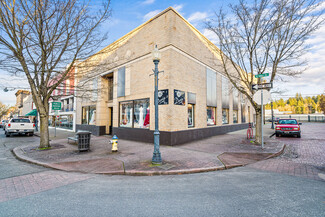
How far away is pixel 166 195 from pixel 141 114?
7942mm

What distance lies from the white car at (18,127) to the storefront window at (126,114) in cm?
978

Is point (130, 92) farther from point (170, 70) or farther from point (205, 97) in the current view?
point (205, 97)

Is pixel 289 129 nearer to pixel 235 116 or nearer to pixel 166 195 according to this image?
pixel 235 116

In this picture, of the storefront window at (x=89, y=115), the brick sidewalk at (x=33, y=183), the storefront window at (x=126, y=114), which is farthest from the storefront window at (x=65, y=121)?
the brick sidewalk at (x=33, y=183)

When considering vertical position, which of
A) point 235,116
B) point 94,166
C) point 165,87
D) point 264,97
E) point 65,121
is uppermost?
point 165,87

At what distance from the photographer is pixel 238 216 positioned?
107 inches

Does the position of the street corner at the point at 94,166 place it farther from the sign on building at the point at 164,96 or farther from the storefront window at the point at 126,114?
the storefront window at the point at 126,114

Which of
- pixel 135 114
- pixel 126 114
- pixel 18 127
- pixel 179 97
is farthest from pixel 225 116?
pixel 18 127

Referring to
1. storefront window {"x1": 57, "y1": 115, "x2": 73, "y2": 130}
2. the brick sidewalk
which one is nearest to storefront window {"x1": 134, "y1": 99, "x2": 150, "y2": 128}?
the brick sidewalk

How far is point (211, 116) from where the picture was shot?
46.0ft

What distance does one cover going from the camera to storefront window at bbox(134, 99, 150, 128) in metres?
10.8

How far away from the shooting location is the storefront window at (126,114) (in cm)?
1191

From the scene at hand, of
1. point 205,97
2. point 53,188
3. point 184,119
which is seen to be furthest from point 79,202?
point 205,97

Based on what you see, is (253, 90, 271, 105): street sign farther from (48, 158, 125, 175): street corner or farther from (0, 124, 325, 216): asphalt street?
(48, 158, 125, 175): street corner
